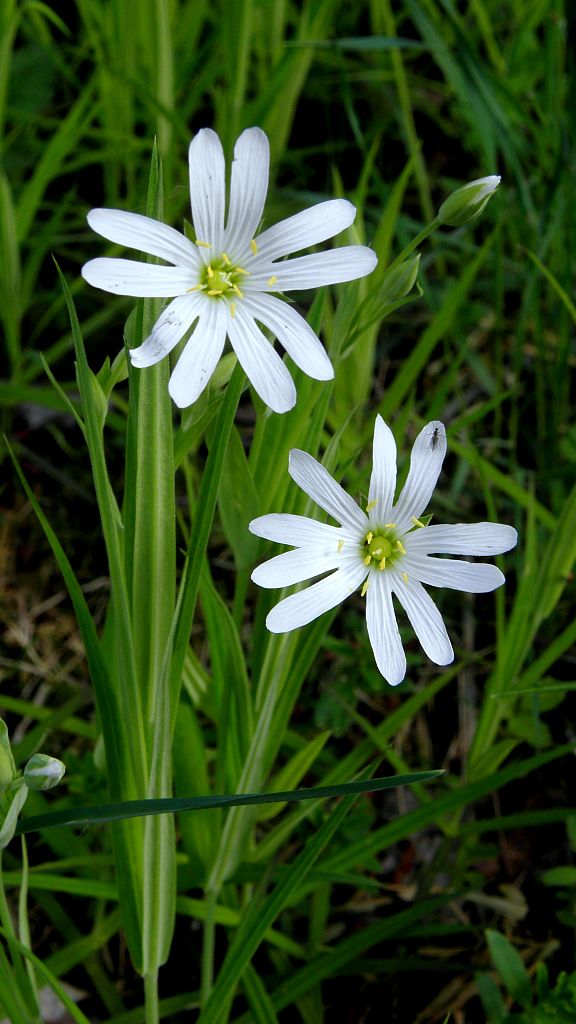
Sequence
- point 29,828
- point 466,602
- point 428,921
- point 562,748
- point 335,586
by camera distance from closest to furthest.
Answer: point 29,828, point 335,586, point 562,748, point 428,921, point 466,602

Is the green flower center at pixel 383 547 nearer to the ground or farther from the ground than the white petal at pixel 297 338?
nearer to the ground

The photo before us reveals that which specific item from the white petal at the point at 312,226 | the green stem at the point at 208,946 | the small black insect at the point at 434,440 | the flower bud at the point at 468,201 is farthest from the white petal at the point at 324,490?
the green stem at the point at 208,946

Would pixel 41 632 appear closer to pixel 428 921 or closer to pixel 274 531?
pixel 428 921

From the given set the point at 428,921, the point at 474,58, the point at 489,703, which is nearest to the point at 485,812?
the point at 428,921

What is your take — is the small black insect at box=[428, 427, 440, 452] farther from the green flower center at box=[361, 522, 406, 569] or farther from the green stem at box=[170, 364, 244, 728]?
the green stem at box=[170, 364, 244, 728]

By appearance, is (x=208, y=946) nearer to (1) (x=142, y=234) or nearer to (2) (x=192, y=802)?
(2) (x=192, y=802)

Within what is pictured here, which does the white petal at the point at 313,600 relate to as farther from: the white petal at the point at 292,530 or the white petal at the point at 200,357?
the white petal at the point at 200,357
